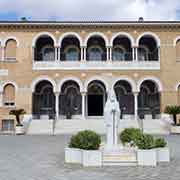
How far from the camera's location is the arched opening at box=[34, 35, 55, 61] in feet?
107

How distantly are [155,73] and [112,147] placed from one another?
20204 millimetres

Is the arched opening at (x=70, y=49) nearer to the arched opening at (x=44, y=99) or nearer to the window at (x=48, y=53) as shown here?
the window at (x=48, y=53)

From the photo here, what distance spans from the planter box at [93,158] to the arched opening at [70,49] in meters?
23.2

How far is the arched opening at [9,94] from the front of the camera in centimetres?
3003

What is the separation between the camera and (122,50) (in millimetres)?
32969

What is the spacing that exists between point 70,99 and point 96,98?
9.42ft

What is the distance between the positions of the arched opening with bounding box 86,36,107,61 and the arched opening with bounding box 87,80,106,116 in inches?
108

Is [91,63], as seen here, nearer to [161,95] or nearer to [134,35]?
[134,35]

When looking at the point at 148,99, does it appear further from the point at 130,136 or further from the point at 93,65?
the point at 130,136

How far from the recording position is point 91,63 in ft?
99.9

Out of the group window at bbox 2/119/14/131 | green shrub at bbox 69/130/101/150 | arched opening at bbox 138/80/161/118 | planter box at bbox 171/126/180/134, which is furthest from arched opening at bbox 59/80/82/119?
green shrub at bbox 69/130/101/150

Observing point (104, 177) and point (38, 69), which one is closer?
point (104, 177)

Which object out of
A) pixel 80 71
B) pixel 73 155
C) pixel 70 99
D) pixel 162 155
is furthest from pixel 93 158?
pixel 70 99

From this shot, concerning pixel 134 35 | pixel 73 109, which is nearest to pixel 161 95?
pixel 134 35
